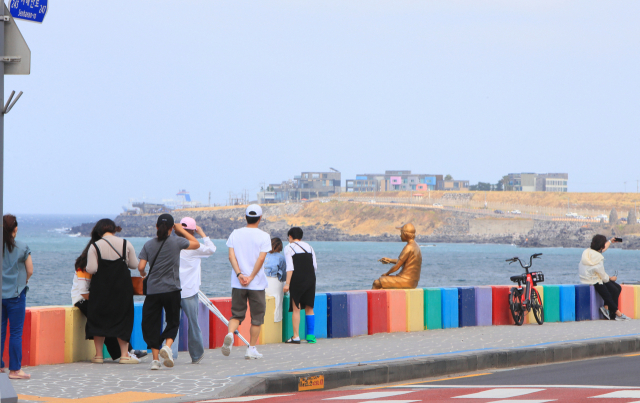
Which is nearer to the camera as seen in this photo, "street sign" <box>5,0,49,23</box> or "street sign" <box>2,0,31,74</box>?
"street sign" <box>2,0,31,74</box>

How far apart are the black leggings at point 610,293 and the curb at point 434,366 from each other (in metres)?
3.46

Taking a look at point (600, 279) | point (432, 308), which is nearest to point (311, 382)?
point (432, 308)

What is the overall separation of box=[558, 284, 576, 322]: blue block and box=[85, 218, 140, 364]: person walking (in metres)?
8.85

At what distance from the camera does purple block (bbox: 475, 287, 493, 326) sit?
45.3 ft

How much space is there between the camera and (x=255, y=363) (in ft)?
30.5

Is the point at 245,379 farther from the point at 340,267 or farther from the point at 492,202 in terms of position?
the point at 492,202

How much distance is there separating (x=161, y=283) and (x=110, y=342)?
3.54ft

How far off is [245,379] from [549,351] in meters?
4.63

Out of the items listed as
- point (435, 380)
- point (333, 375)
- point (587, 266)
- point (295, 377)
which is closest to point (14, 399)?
point (295, 377)

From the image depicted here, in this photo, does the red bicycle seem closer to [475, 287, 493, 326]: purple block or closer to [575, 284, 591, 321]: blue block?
[475, 287, 493, 326]: purple block

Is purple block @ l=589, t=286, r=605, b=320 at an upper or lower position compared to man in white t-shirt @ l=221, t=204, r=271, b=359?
lower

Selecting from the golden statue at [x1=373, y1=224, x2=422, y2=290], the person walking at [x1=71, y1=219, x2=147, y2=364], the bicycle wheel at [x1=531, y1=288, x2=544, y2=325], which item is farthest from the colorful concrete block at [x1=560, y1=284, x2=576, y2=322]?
the person walking at [x1=71, y1=219, x2=147, y2=364]

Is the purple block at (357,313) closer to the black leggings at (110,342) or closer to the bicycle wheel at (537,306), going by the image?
the bicycle wheel at (537,306)

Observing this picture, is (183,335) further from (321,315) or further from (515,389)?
(515,389)
